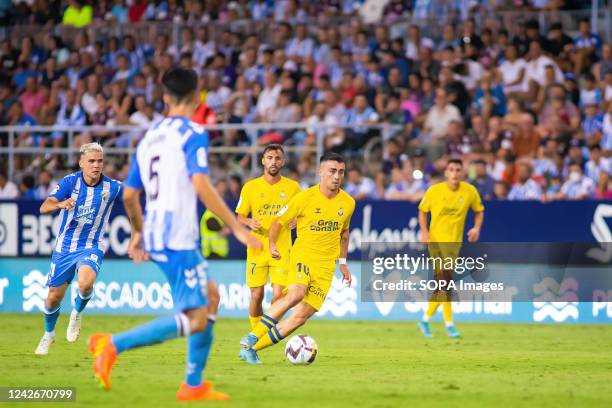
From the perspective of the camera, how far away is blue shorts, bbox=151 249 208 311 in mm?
8742

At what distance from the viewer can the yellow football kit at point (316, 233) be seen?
1236 centimetres

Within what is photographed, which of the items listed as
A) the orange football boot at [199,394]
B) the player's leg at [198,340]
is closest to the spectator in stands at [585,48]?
the player's leg at [198,340]

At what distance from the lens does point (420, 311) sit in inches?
792

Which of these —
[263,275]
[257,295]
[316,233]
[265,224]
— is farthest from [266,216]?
[316,233]

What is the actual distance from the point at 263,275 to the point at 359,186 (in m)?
7.46

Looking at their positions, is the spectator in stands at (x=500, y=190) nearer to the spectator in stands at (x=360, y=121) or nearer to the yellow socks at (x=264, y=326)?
the spectator in stands at (x=360, y=121)

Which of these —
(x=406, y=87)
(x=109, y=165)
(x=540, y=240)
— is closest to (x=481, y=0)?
(x=406, y=87)

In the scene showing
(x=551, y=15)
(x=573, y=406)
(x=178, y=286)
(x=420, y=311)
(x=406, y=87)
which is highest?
(x=551, y=15)

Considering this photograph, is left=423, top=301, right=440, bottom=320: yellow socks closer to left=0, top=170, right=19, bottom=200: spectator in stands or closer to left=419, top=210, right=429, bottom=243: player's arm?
left=419, top=210, right=429, bottom=243: player's arm

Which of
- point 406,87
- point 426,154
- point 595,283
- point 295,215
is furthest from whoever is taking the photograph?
point 406,87

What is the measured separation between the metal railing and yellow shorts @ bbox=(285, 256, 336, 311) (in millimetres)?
8652

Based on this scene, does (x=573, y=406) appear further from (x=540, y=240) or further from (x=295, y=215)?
(x=540, y=240)

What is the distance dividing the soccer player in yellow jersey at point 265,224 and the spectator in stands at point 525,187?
287 inches

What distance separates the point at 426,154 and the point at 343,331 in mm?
5069
